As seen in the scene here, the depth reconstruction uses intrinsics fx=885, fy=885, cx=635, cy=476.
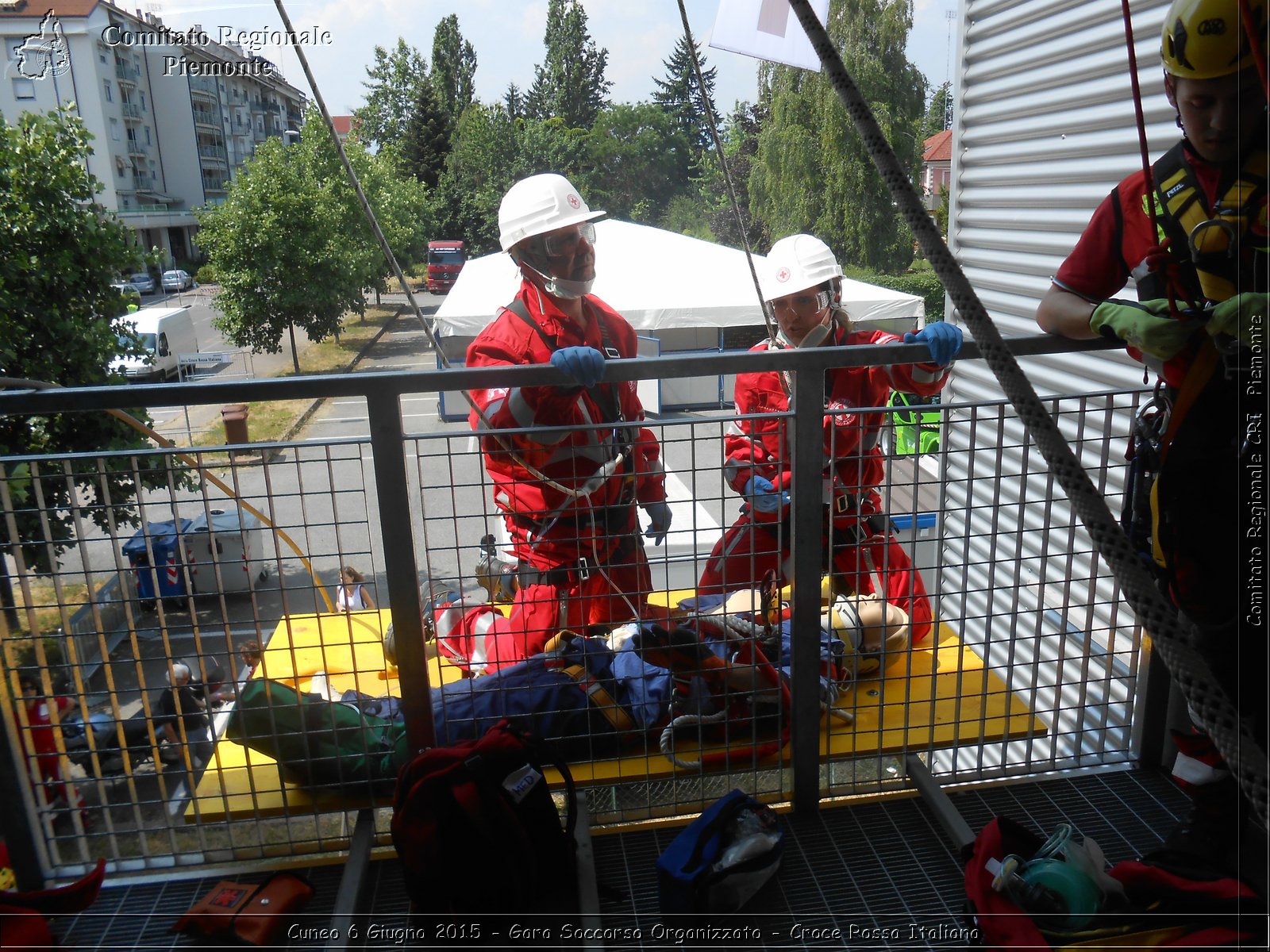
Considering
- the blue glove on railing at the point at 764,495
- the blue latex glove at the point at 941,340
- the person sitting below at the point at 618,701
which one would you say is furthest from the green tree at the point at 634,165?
the blue latex glove at the point at 941,340

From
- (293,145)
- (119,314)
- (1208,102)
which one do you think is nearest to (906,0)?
(293,145)

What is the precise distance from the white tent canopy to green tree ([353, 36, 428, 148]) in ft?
135

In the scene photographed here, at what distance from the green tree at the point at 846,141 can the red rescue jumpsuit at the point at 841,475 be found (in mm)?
28849

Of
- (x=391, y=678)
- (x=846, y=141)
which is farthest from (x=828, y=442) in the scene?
(x=846, y=141)

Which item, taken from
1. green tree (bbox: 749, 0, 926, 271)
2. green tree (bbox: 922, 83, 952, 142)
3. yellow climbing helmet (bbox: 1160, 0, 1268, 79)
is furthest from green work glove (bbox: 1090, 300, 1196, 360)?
green tree (bbox: 922, 83, 952, 142)

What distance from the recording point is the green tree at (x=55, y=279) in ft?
25.7

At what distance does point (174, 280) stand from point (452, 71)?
32.9 metres

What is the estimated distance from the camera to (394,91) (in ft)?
189

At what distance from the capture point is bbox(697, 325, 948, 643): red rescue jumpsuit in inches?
104

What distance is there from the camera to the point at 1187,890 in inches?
79.7

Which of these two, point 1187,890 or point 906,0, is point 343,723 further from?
point 906,0

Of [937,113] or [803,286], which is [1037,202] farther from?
[937,113]

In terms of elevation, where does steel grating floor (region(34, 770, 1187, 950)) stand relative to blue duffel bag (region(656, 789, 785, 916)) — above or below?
below

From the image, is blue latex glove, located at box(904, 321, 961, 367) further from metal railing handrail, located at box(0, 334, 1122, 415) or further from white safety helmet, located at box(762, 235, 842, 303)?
white safety helmet, located at box(762, 235, 842, 303)
